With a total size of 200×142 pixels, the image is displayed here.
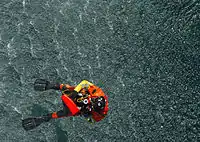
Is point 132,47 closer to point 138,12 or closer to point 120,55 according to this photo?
point 120,55

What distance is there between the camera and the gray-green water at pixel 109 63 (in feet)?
39.8

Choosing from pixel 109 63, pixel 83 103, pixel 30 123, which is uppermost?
pixel 109 63

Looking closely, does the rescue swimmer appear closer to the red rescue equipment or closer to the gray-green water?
the red rescue equipment

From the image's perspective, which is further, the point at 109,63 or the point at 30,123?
the point at 109,63

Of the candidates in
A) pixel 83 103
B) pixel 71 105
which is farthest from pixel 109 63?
pixel 71 105

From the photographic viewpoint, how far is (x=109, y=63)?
13.5 metres

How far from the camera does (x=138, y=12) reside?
14.7 meters

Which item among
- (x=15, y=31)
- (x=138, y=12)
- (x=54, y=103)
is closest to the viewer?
(x=54, y=103)

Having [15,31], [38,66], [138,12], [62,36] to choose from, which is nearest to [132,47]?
[138,12]

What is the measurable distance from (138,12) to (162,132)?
5.58 metres

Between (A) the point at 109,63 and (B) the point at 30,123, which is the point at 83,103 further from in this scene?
(A) the point at 109,63

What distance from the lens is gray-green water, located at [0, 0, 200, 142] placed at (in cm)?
1214

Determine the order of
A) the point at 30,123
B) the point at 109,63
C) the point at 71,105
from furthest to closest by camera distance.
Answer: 1. the point at 109,63
2. the point at 30,123
3. the point at 71,105

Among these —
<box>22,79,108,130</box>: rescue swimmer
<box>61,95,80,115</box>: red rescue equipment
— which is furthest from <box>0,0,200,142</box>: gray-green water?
<box>61,95,80,115</box>: red rescue equipment
